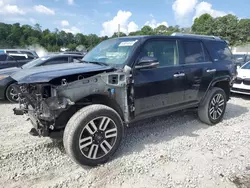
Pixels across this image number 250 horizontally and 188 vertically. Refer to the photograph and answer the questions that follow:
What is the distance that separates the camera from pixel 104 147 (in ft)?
10.2

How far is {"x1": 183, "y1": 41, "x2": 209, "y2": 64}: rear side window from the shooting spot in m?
4.18

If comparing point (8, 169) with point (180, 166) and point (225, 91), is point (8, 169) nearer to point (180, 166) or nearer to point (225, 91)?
point (180, 166)

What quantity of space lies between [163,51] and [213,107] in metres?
1.89

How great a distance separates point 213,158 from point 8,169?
3038 mm

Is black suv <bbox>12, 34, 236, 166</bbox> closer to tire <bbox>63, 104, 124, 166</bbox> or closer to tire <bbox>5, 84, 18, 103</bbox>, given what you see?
tire <bbox>63, 104, 124, 166</bbox>

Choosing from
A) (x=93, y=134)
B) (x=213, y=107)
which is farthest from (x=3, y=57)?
(x=213, y=107)

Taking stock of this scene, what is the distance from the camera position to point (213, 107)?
4.77 m

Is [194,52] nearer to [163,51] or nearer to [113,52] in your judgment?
[163,51]

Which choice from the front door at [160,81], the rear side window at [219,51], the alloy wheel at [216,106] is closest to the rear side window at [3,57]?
the front door at [160,81]

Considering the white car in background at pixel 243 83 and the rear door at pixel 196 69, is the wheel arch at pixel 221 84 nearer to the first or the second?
the rear door at pixel 196 69

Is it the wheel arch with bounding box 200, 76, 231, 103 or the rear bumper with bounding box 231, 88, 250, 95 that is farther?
the rear bumper with bounding box 231, 88, 250, 95

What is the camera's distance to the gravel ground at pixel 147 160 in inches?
110

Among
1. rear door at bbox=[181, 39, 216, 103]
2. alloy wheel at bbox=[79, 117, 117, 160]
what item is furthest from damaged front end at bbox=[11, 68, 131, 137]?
rear door at bbox=[181, 39, 216, 103]

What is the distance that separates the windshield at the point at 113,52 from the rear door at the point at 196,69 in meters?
1.15
